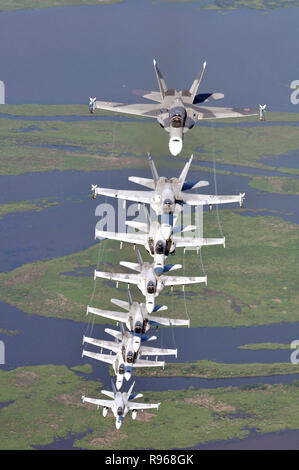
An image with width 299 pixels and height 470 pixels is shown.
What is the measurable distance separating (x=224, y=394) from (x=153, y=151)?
157ft

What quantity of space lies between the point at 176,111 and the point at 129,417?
75206 millimetres

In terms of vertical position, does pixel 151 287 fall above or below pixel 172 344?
above

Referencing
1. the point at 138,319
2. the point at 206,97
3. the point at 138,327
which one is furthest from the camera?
the point at 206,97

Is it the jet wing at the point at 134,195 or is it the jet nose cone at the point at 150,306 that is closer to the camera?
the jet wing at the point at 134,195

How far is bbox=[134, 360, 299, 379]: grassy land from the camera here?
619 feet

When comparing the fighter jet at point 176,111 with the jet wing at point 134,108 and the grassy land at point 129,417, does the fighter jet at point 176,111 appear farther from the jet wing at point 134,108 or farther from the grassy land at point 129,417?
the grassy land at point 129,417

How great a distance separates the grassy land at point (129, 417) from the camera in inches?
6870

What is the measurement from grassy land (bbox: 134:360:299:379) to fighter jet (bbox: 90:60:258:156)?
6985cm

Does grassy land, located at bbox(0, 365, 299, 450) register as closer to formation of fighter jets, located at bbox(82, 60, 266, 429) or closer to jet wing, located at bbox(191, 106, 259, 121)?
formation of fighter jets, located at bbox(82, 60, 266, 429)

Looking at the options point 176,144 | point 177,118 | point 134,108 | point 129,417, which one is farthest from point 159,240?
point 129,417

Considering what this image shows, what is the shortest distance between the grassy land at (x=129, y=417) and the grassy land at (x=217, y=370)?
10.2 feet

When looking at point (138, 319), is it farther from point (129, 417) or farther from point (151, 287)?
point (129, 417)

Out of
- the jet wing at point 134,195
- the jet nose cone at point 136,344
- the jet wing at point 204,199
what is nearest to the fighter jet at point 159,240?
the jet wing at point 134,195

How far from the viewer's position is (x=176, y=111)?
404 ft
